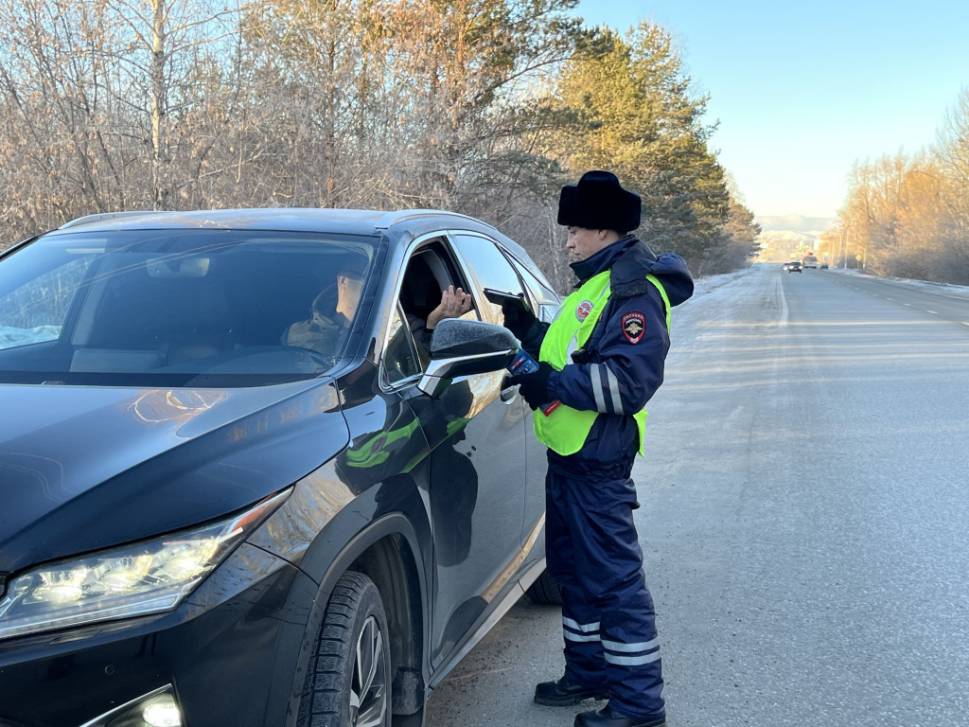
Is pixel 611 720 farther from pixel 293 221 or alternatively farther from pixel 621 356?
pixel 293 221

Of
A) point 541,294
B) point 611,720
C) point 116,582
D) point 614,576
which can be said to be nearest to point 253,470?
point 116,582

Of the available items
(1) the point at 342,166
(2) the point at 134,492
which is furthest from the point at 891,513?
(1) the point at 342,166

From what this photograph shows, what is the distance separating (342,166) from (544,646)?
1289 cm

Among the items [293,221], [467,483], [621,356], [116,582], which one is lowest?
[467,483]

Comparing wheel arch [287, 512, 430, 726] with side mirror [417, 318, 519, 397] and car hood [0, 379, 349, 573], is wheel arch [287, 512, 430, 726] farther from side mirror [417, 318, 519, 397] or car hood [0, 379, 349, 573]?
side mirror [417, 318, 519, 397]

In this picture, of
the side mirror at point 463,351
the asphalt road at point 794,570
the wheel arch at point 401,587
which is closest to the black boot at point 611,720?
the asphalt road at point 794,570

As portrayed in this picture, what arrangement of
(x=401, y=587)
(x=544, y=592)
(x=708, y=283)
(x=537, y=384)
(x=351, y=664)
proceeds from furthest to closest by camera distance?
1. (x=708, y=283)
2. (x=544, y=592)
3. (x=537, y=384)
4. (x=401, y=587)
5. (x=351, y=664)

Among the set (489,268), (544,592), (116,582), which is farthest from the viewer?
(544,592)

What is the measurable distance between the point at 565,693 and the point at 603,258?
5.38 feet

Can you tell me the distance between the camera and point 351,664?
2045mm

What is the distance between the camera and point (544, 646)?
12.3ft

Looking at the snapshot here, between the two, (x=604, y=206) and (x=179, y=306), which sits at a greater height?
(x=604, y=206)

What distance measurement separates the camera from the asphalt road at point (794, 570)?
3299 millimetres

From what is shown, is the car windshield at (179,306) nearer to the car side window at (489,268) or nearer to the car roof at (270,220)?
the car roof at (270,220)
